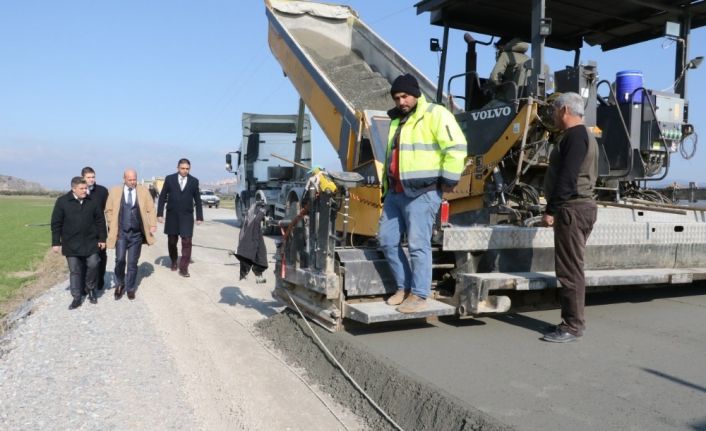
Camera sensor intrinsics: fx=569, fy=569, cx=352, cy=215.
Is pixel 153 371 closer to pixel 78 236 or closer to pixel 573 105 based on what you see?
pixel 78 236

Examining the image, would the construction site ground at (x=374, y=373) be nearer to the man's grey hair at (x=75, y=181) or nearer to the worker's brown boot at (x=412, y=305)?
the worker's brown boot at (x=412, y=305)

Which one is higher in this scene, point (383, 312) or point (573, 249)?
point (573, 249)

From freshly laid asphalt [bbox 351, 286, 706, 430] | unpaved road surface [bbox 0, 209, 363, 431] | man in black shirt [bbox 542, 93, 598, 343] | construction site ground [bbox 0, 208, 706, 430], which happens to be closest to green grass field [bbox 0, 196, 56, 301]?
unpaved road surface [bbox 0, 209, 363, 431]

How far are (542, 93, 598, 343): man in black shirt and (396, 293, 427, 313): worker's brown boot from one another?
0.91m

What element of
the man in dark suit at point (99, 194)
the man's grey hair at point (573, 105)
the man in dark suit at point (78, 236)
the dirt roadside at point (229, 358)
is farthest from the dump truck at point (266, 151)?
the man's grey hair at point (573, 105)

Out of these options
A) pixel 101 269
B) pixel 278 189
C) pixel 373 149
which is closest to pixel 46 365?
pixel 101 269

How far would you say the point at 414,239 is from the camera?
4227mm

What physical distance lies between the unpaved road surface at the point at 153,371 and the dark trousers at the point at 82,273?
9.5 inches

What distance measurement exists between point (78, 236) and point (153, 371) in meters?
3.15

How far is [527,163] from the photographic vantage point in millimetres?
5988

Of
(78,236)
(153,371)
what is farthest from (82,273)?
(153,371)

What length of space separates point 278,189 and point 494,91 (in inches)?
443

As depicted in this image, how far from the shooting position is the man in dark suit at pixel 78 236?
6.76 m

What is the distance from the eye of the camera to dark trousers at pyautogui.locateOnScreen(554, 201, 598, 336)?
3961 millimetres
